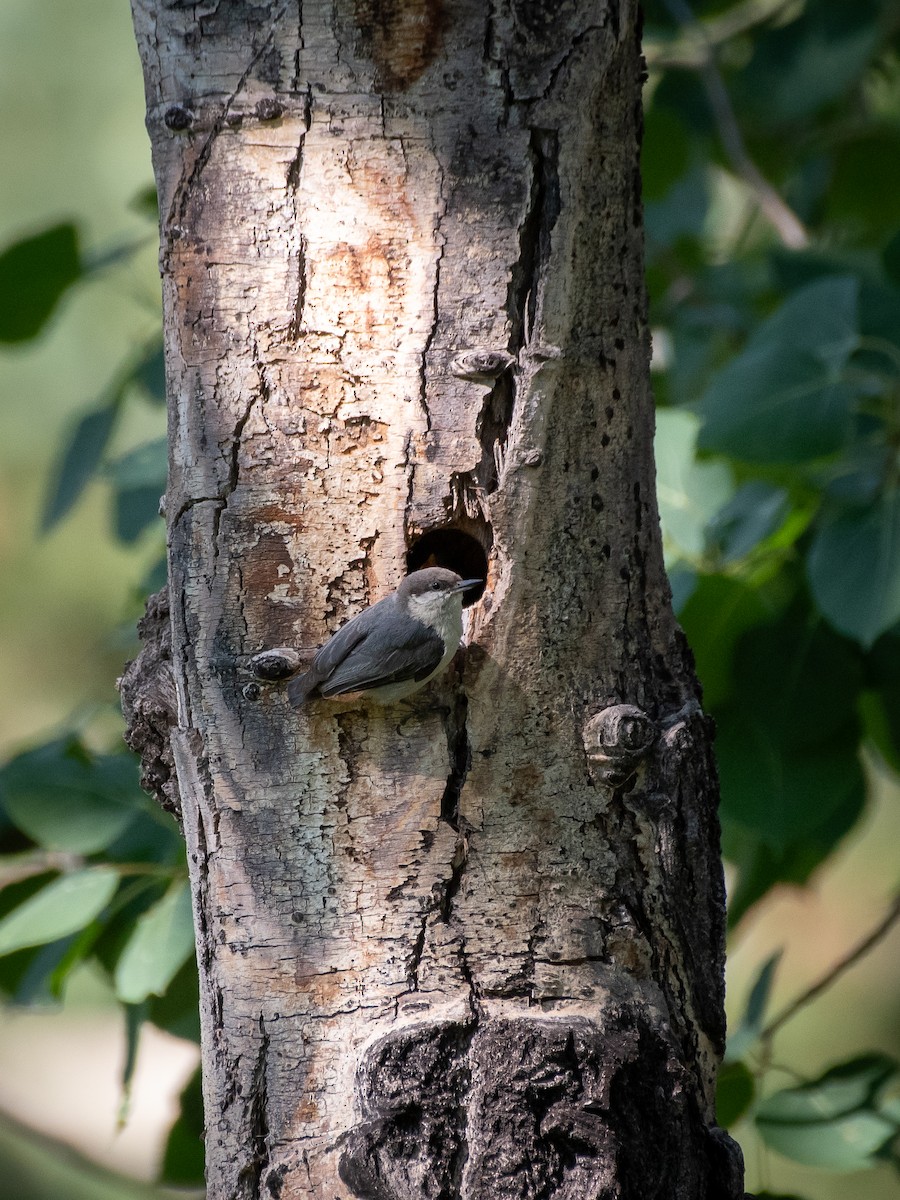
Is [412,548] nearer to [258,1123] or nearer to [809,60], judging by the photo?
[258,1123]

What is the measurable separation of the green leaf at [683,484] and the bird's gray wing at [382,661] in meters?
0.86

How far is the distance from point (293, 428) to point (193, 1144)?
4.65ft

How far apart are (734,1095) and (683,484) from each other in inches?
46.8

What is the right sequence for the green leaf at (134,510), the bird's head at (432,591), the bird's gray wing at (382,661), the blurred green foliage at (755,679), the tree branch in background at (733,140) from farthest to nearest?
1. the tree branch in background at (733,140)
2. the green leaf at (134,510)
3. the blurred green foliage at (755,679)
4. the bird's head at (432,591)
5. the bird's gray wing at (382,661)

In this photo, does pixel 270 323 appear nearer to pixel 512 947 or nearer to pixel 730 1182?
pixel 512 947

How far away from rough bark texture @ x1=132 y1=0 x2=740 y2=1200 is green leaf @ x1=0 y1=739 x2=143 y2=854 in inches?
25.5

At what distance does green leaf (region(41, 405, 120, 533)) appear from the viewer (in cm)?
259

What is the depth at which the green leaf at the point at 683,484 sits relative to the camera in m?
2.02

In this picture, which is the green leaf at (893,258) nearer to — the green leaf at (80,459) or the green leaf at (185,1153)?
the green leaf at (80,459)

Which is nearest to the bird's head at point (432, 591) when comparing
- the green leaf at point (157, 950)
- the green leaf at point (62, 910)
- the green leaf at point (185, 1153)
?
the green leaf at point (157, 950)

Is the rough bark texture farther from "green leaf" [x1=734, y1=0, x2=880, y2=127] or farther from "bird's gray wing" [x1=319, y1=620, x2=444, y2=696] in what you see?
"green leaf" [x1=734, y1=0, x2=880, y2=127]

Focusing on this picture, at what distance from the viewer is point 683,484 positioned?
79.7 inches

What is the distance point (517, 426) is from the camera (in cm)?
138

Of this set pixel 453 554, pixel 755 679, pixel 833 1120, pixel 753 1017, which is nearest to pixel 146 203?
pixel 453 554
